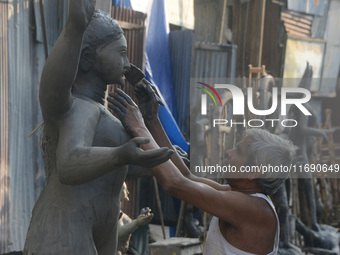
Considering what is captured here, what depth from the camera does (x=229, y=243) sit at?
3.09 m

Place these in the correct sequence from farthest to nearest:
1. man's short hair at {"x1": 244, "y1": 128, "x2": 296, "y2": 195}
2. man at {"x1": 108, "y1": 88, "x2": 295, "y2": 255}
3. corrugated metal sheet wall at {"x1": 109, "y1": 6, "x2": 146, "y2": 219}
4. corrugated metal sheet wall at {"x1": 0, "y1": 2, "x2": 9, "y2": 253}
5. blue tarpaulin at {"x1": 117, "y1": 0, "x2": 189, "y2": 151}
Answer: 1. blue tarpaulin at {"x1": 117, "y1": 0, "x2": 189, "y2": 151}
2. corrugated metal sheet wall at {"x1": 109, "y1": 6, "x2": 146, "y2": 219}
3. corrugated metal sheet wall at {"x1": 0, "y1": 2, "x2": 9, "y2": 253}
4. man's short hair at {"x1": 244, "y1": 128, "x2": 296, "y2": 195}
5. man at {"x1": 108, "y1": 88, "x2": 295, "y2": 255}

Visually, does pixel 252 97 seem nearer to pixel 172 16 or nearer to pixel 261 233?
pixel 172 16

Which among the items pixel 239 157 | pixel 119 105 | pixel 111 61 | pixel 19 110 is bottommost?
pixel 19 110

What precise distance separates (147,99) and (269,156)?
744mm

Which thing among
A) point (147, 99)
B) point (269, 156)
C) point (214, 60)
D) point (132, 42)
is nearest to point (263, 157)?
point (269, 156)

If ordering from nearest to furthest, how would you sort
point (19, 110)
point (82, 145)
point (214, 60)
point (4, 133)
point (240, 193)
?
1. point (82, 145)
2. point (240, 193)
3. point (4, 133)
4. point (19, 110)
5. point (214, 60)

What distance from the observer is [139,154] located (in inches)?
85.6

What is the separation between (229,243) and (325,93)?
14.2 m

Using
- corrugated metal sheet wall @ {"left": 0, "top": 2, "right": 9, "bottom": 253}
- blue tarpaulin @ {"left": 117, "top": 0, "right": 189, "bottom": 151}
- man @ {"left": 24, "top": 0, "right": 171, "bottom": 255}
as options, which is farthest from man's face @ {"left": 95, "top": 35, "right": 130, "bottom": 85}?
blue tarpaulin @ {"left": 117, "top": 0, "right": 189, "bottom": 151}

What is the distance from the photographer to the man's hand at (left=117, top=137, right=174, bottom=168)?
2.18m

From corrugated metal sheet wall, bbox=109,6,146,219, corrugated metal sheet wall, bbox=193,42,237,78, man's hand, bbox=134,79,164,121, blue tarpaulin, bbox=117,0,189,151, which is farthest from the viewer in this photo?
corrugated metal sheet wall, bbox=193,42,237,78

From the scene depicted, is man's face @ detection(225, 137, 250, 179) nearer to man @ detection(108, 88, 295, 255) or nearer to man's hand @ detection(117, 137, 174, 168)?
man @ detection(108, 88, 295, 255)

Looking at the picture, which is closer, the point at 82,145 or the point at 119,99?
the point at 82,145

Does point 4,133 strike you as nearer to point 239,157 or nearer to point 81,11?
point 239,157
